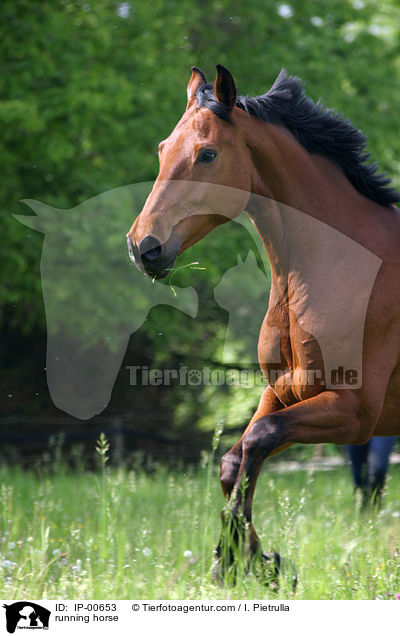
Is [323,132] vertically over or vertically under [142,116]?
under

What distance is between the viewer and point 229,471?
315 cm

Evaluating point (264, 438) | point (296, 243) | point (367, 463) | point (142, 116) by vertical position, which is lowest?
point (367, 463)

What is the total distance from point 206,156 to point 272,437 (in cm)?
116

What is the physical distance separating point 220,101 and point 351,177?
29.5 inches

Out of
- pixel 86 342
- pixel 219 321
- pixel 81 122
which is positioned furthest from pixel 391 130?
pixel 86 342

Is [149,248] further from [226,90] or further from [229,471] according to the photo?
[229,471]

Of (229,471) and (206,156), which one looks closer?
(206,156)

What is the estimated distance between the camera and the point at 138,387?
31.0 feet

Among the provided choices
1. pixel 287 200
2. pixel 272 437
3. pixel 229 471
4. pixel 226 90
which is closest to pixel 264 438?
pixel 272 437
